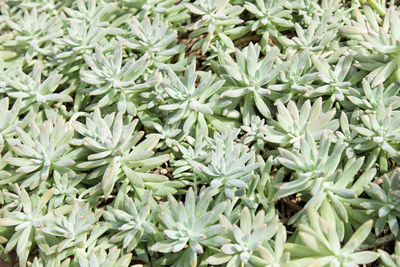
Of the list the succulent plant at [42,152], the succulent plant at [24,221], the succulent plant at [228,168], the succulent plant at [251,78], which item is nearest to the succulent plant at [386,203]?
the succulent plant at [228,168]

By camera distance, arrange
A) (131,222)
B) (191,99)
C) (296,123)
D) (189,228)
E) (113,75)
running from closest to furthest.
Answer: (189,228)
(131,222)
(296,123)
(191,99)
(113,75)

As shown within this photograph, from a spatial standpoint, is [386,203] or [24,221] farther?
[24,221]

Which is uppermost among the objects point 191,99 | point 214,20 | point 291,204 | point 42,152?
point 214,20

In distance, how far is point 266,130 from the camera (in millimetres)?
2541

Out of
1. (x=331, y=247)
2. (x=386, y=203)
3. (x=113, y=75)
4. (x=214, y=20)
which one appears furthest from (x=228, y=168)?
(x=214, y=20)

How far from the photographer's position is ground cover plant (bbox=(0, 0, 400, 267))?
223cm

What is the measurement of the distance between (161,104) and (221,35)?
650 mm

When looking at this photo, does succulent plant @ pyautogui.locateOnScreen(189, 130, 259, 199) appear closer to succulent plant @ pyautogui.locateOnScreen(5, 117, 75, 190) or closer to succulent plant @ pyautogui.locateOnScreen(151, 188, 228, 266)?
succulent plant @ pyautogui.locateOnScreen(151, 188, 228, 266)

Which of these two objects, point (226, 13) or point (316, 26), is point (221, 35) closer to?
point (226, 13)

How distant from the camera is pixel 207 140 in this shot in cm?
258

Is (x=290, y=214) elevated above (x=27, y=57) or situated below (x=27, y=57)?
below

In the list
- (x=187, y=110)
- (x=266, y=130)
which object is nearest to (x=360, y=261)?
(x=266, y=130)

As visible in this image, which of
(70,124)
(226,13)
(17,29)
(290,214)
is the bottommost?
(290,214)

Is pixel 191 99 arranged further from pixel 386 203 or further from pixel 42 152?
pixel 386 203
